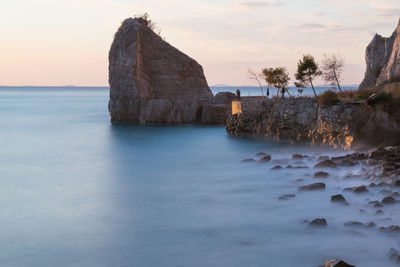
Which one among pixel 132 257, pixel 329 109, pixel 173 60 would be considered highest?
pixel 173 60

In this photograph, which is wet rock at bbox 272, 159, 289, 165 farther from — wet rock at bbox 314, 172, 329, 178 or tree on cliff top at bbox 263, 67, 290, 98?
tree on cliff top at bbox 263, 67, 290, 98

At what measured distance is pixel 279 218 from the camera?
59.2 ft

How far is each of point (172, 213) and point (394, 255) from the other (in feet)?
29.1

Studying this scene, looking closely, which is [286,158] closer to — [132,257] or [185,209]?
[185,209]

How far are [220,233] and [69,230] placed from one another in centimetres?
553

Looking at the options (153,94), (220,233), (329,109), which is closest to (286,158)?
(329,109)

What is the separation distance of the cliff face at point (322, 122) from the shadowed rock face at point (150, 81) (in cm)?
1366

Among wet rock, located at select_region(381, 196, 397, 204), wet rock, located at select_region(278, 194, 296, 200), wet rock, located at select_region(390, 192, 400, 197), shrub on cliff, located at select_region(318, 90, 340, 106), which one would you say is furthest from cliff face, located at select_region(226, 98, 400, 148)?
wet rock, located at select_region(381, 196, 397, 204)

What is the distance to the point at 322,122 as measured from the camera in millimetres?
35156

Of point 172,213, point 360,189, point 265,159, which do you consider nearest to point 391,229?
point 360,189

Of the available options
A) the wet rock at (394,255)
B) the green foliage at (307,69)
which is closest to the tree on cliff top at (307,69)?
the green foliage at (307,69)

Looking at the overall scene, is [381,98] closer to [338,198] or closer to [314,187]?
[314,187]

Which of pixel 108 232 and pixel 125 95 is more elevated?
pixel 125 95

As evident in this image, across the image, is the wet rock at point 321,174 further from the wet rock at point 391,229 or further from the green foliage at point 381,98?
the green foliage at point 381,98
